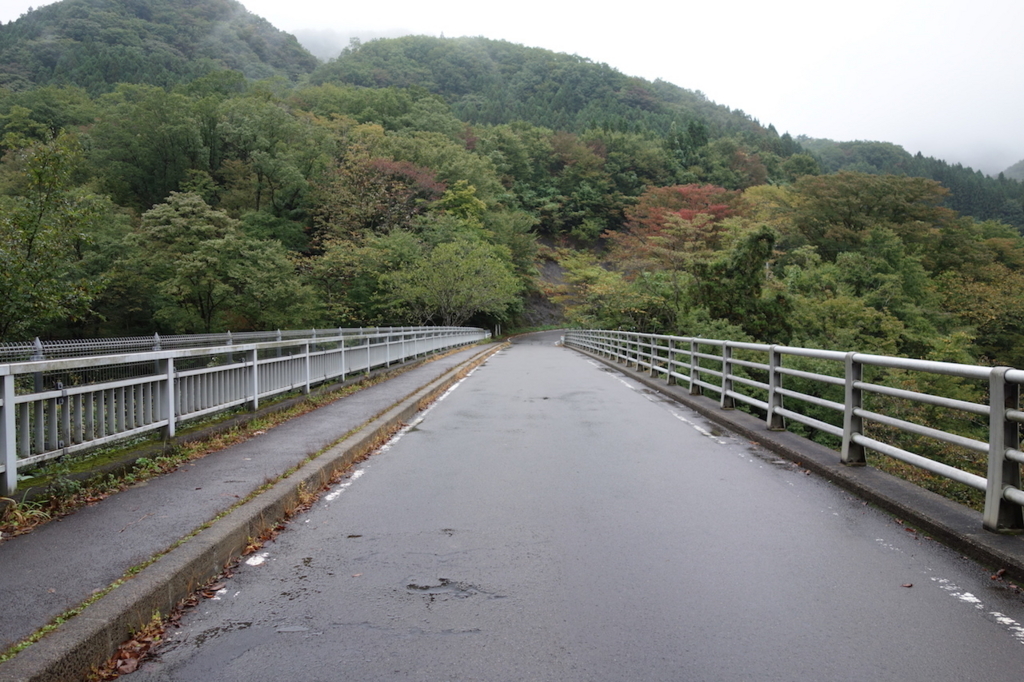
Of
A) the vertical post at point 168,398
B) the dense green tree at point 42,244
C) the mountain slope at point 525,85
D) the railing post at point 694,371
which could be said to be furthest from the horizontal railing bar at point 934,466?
the mountain slope at point 525,85

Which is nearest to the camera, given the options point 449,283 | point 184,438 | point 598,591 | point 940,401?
point 598,591

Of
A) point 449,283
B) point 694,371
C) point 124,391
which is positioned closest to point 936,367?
point 124,391

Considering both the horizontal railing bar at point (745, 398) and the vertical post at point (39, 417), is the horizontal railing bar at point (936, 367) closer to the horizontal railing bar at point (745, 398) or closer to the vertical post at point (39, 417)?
the horizontal railing bar at point (745, 398)

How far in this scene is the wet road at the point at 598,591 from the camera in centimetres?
313

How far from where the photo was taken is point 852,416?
6.83 meters

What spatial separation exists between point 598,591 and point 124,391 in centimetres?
540

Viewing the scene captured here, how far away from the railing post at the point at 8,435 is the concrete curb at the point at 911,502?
22.7ft

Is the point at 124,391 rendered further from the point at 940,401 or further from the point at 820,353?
the point at 820,353

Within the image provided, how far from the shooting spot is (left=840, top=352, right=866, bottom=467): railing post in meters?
6.69

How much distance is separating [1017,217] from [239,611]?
4394 inches

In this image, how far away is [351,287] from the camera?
191 feet

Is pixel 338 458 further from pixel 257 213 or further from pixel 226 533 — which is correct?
pixel 257 213

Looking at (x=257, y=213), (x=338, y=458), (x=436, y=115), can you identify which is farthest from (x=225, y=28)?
(x=338, y=458)

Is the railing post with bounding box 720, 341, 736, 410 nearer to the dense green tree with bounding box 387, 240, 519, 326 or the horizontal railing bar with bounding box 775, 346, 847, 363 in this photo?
the horizontal railing bar with bounding box 775, 346, 847, 363
